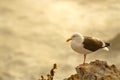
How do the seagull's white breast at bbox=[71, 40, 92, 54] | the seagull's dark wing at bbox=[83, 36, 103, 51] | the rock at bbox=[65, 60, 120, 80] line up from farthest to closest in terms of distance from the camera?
→ the seagull's dark wing at bbox=[83, 36, 103, 51]
the seagull's white breast at bbox=[71, 40, 92, 54]
the rock at bbox=[65, 60, 120, 80]

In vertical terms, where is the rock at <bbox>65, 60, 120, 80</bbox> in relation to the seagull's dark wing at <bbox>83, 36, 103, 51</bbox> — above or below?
below

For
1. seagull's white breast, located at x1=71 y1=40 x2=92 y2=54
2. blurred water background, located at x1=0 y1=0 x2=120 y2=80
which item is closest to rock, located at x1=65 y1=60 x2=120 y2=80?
seagull's white breast, located at x1=71 y1=40 x2=92 y2=54

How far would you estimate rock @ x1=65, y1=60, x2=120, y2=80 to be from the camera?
264 inches

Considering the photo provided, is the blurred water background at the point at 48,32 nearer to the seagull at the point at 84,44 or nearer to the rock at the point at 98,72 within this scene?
the seagull at the point at 84,44

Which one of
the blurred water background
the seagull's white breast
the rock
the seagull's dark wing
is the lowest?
the rock

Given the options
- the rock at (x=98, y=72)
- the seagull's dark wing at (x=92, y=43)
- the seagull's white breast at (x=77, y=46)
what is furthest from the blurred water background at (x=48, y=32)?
the rock at (x=98, y=72)

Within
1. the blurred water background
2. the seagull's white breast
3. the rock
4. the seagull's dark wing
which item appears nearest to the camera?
the rock

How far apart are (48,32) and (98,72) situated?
11512mm

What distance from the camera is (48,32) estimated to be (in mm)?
18406

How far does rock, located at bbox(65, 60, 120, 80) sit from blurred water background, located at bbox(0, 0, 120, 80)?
8.73 metres

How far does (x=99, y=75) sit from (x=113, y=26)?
1182 centimetres

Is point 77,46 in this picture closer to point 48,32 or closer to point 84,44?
point 84,44

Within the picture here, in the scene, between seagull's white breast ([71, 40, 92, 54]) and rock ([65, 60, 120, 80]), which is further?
seagull's white breast ([71, 40, 92, 54])

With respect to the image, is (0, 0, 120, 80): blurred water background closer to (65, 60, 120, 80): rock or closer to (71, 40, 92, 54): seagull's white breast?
(71, 40, 92, 54): seagull's white breast
